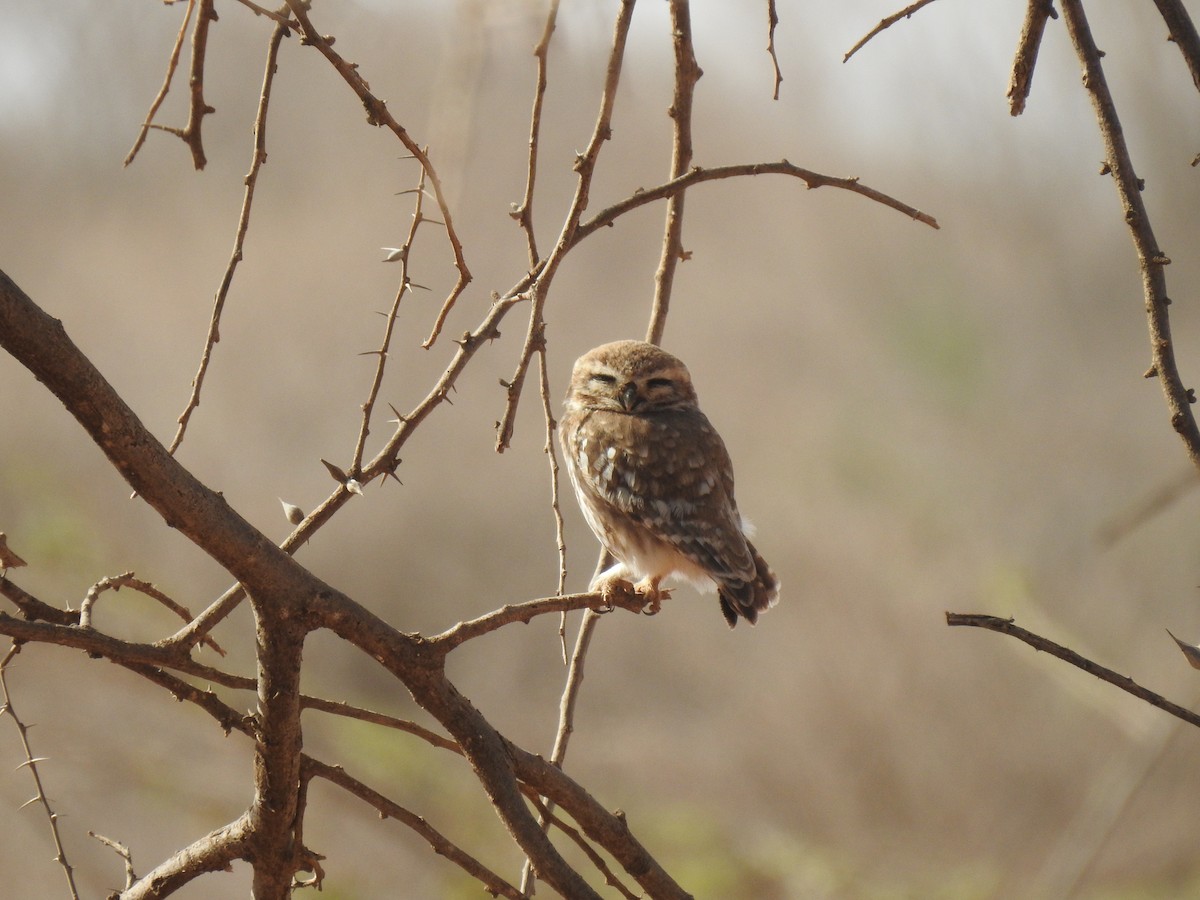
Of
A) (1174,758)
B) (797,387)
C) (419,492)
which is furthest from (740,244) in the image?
(1174,758)

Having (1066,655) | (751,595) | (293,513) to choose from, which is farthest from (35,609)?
(751,595)

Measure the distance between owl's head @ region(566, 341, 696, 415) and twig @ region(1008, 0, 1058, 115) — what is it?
191 centimetres

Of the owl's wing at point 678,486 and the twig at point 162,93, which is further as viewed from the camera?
the owl's wing at point 678,486

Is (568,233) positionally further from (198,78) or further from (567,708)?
(567,708)

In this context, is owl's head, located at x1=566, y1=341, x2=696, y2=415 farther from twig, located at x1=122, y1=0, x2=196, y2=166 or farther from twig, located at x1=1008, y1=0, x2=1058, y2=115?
twig, located at x1=122, y1=0, x2=196, y2=166

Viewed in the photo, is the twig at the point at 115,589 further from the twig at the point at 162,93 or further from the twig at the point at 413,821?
the twig at the point at 162,93

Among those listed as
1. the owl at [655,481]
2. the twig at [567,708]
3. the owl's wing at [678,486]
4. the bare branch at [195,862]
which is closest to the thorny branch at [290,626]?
the bare branch at [195,862]

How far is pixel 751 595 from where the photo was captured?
3322 mm

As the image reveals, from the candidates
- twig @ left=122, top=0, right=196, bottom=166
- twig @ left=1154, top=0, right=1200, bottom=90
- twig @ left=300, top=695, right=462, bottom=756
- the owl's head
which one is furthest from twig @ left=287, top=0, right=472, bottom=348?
the owl's head

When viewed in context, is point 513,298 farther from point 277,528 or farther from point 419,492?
point 419,492

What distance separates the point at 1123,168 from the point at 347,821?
24.7ft

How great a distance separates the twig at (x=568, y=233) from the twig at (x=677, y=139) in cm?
14

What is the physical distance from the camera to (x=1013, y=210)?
9.92m

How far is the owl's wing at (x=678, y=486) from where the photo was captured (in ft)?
11.1
